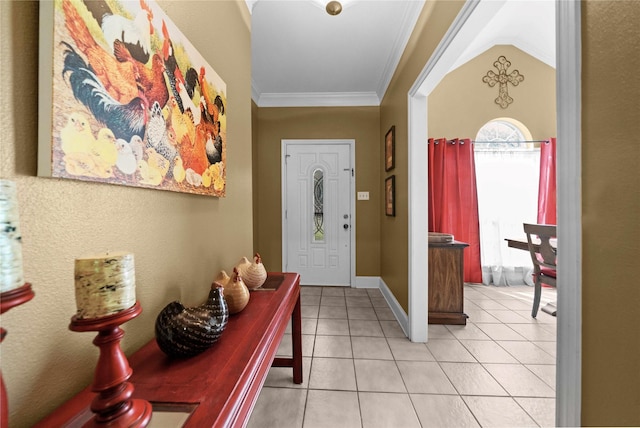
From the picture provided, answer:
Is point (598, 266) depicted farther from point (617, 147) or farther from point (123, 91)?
point (123, 91)

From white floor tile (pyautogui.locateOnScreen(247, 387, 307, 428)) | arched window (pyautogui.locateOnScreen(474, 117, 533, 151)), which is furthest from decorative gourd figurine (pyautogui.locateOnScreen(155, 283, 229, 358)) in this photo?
arched window (pyautogui.locateOnScreen(474, 117, 533, 151))

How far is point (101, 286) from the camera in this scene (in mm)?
478

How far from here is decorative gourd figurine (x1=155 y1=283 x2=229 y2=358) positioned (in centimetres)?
77

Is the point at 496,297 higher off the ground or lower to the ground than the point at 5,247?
lower

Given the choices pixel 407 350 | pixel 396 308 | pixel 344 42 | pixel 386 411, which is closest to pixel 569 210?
pixel 386 411

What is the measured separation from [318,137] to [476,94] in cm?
250

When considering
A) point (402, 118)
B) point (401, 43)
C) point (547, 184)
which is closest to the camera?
point (401, 43)

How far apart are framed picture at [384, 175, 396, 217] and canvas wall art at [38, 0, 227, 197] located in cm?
228

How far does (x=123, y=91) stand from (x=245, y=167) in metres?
1.06

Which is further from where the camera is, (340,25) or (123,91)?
(340,25)

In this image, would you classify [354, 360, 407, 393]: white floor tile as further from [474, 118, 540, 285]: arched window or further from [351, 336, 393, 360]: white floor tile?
[474, 118, 540, 285]: arched window

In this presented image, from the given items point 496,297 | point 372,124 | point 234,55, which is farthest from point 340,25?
point 496,297

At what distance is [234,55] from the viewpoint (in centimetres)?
165

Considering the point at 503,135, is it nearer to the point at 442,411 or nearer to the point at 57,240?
the point at 442,411
